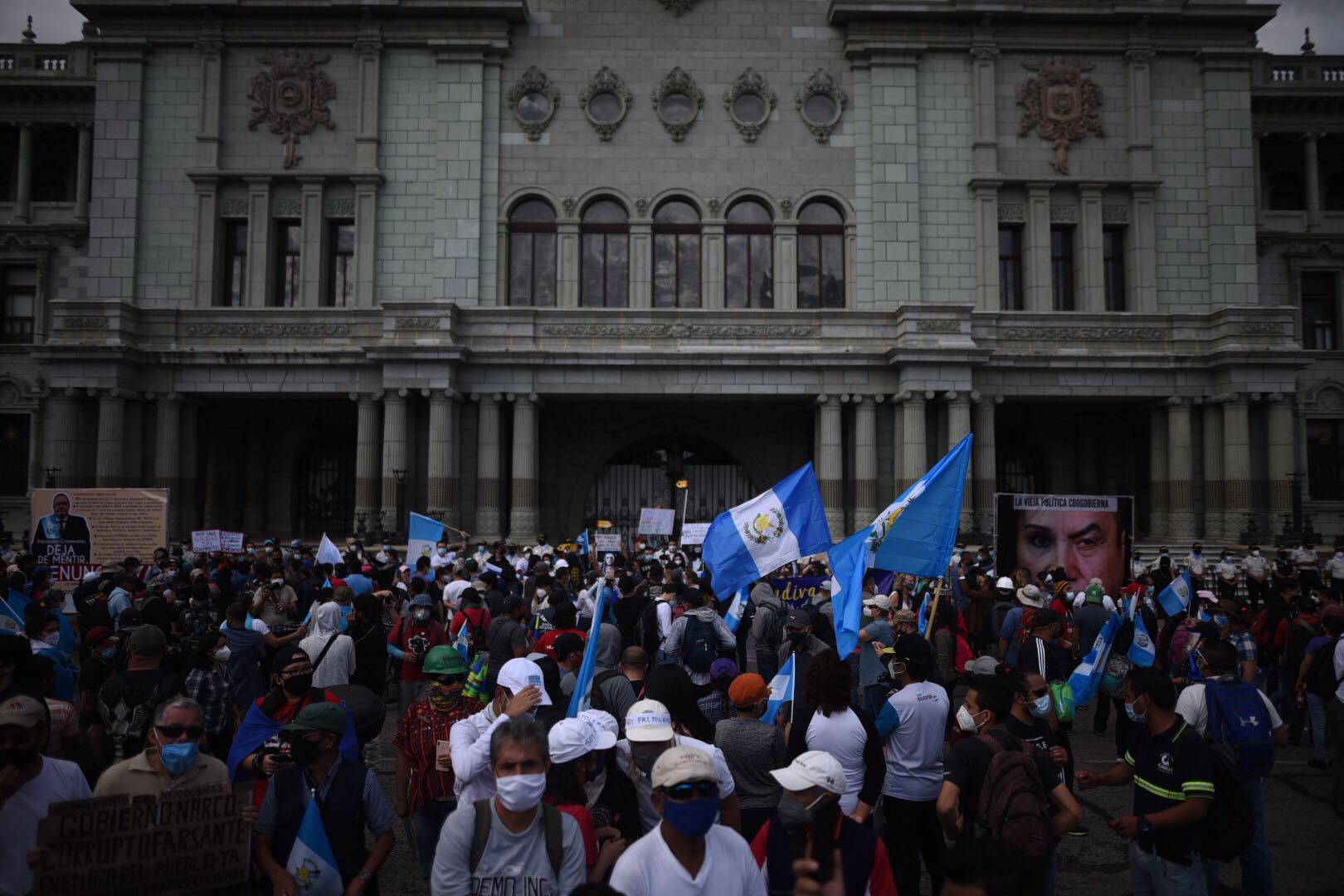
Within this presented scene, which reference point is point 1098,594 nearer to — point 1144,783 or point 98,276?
point 1144,783

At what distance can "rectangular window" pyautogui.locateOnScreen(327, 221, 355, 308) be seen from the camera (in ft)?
102

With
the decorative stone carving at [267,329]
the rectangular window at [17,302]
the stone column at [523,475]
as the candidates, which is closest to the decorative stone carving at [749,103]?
the stone column at [523,475]

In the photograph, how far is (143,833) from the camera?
4492 millimetres

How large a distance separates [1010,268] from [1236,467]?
9244 mm

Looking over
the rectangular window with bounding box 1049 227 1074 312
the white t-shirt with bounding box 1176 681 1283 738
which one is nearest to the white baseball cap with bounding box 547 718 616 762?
the white t-shirt with bounding box 1176 681 1283 738

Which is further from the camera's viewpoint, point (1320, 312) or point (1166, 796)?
point (1320, 312)

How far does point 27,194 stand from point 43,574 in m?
28.0

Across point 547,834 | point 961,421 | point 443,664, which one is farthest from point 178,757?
point 961,421

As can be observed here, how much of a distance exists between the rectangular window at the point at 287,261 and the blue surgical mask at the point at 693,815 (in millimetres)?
30493

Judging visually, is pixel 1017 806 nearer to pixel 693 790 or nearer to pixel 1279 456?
pixel 693 790

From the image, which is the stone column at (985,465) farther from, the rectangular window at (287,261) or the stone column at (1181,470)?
the rectangular window at (287,261)

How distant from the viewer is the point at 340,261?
31.5 metres

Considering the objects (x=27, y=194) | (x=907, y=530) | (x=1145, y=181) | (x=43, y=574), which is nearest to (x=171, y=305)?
(x=27, y=194)

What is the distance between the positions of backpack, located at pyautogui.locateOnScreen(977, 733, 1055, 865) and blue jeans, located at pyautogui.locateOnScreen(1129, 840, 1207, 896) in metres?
0.82
